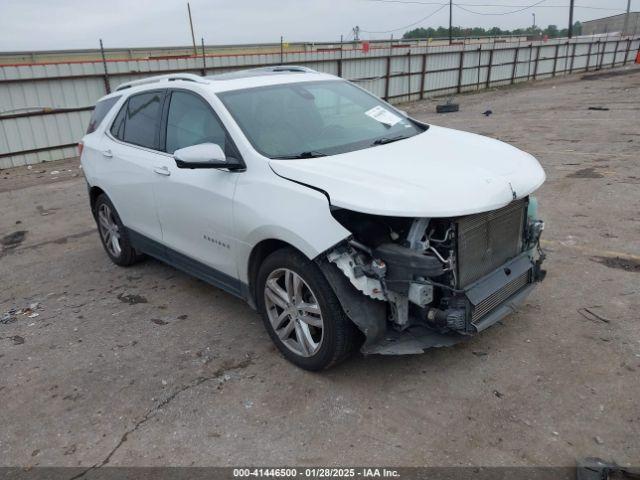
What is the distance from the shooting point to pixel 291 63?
16594 mm

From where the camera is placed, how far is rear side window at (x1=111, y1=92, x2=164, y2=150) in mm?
4430

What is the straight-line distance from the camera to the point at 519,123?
541 inches

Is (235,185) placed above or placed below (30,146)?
above

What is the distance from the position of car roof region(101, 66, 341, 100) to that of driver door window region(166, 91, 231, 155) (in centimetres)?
13

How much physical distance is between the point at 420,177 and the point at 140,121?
2.84 meters

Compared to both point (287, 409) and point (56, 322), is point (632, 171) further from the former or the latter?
point (56, 322)

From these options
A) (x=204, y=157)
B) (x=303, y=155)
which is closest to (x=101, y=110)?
(x=204, y=157)

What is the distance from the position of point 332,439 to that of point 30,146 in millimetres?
12007

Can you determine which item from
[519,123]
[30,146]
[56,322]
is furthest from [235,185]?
[519,123]

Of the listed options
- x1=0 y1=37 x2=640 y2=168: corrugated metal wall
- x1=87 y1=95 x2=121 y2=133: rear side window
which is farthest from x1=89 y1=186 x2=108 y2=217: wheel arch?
x1=0 y1=37 x2=640 y2=168: corrugated metal wall

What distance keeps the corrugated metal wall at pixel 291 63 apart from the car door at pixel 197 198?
31.3 feet

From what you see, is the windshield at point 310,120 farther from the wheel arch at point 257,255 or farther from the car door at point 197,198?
the wheel arch at point 257,255

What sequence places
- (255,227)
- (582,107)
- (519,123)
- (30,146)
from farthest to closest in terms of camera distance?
(582,107) → (519,123) → (30,146) → (255,227)

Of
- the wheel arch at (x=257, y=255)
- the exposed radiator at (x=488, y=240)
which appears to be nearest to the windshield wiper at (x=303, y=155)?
the wheel arch at (x=257, y=255)
